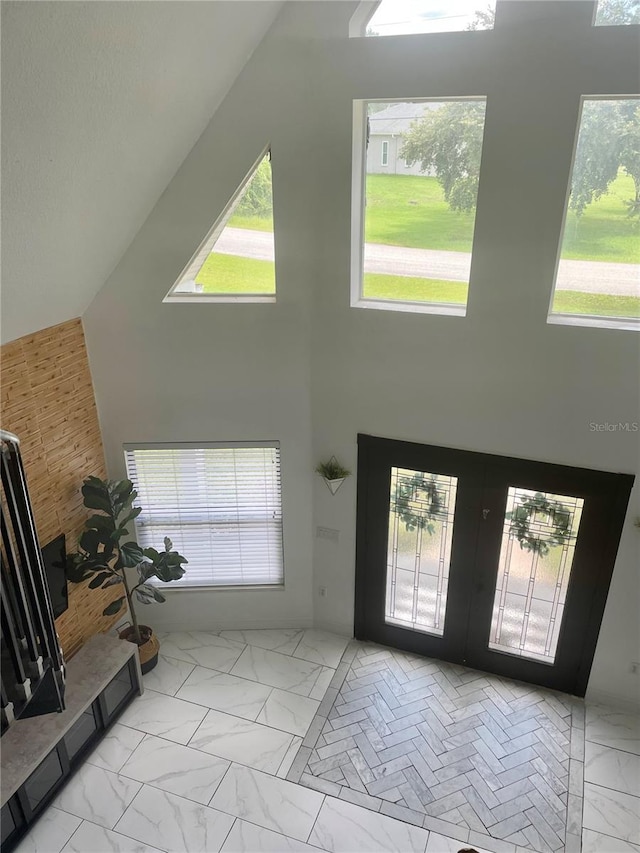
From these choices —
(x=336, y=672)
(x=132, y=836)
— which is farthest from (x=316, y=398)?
(x=132, y=836)

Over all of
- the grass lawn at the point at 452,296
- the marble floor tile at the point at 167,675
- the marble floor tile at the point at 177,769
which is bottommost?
the marble floor tile at the point at 177,769

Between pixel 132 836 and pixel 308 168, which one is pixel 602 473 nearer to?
pixel 308 168

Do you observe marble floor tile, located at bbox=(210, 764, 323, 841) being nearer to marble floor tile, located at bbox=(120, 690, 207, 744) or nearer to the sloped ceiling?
marble floor tile, located at bbox=(120, 690, 207, 744)

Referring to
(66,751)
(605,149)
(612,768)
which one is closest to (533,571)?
(612,768)

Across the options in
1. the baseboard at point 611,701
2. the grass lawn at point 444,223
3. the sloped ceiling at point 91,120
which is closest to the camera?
the sloped ceiling at point 91,120

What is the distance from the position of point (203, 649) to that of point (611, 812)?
392 centimetres

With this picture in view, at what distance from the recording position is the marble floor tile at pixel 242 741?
5113 mm

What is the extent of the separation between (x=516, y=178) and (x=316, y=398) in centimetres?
247

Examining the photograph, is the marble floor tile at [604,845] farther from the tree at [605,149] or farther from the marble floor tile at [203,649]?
the tree at [605,149]

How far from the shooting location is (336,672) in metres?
6.04

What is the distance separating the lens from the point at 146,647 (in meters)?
5.92

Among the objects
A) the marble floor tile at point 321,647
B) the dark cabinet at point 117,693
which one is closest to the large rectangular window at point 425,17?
the marble floor tile at point 321,647

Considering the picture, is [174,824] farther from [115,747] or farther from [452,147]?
[452,147]

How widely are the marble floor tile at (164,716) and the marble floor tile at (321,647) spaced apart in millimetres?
1184
